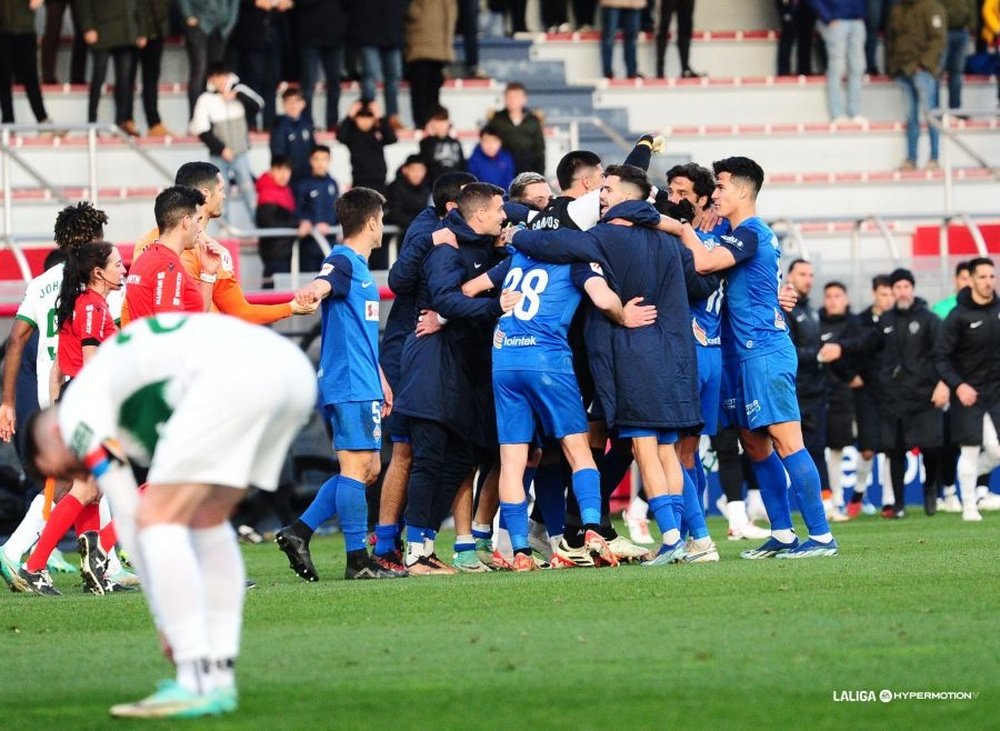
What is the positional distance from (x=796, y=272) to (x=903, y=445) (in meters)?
2.00

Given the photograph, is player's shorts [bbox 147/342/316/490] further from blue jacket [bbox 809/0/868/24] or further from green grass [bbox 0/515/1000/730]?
blue jacket [bbox 809/0/868/24]

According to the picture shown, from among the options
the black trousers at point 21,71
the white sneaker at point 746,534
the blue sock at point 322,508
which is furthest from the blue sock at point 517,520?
the black trousers at point 21,71

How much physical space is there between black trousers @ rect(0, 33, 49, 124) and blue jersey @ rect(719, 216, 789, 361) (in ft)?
40.0

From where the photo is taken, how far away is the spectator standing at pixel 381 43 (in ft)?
75.0

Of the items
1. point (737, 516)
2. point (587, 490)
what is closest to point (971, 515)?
point (737, 516)

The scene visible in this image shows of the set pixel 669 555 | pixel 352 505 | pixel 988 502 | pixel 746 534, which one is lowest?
pixel 988 502

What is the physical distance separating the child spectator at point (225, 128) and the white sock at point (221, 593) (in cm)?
1460

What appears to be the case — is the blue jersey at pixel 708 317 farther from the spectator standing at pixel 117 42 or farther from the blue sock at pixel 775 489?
the spectator standing at pixel 117 42

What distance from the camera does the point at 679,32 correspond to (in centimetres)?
2589

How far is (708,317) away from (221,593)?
5.99 metres

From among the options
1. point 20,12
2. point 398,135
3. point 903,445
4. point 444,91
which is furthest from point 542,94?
point 903,445

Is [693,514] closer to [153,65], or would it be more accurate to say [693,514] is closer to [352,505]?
[352,505]

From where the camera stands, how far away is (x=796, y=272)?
60.4 feet

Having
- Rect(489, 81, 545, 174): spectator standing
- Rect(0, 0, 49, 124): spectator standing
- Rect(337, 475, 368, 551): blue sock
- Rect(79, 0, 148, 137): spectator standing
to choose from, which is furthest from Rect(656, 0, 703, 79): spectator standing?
Rect(337, 475, 368, 551): blue sock
